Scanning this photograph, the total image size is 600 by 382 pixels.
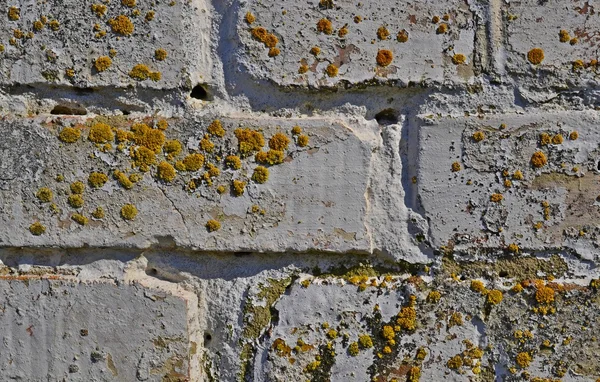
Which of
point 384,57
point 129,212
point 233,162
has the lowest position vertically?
point 129,212

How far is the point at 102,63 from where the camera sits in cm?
123

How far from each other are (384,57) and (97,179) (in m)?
0.61

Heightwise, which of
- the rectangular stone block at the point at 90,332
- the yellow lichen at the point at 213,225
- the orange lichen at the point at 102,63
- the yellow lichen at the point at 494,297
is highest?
the orange lichen at the point at 102,63

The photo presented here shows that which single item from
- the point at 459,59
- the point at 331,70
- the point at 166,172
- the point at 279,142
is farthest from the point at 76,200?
the point at 459,59

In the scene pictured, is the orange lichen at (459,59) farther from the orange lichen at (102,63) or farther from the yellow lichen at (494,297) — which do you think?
the orange lichen at (102,63)

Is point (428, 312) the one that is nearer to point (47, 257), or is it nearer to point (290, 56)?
point (290, 56)

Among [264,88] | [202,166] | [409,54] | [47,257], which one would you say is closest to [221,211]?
[202,166]

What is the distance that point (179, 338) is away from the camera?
1229 mm

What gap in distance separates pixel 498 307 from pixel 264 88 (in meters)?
0.63

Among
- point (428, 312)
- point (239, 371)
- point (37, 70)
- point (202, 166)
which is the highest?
point (37, 70)

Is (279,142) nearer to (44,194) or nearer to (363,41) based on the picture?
(363,41)

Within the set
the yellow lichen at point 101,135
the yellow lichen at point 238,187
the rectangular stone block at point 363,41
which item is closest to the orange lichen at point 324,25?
the rectangular stone block at point 363,41

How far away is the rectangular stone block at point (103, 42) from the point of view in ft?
4.03

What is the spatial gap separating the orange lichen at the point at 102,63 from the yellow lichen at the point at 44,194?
0.85ft
